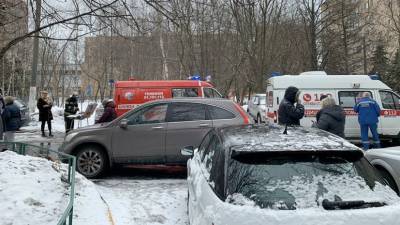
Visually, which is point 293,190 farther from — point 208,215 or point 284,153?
point 208,215

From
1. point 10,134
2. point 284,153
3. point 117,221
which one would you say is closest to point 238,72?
point 10,134

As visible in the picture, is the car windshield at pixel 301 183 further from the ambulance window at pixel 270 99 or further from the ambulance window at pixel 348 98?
the ambulance window at pixel 270 99

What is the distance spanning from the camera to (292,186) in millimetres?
3912

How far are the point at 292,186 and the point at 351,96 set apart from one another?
12544mm

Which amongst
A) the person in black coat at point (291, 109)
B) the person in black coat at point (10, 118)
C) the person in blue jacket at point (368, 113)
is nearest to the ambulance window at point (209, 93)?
the person in blue jacket at point (368, 113)

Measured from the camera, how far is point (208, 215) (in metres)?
3.91

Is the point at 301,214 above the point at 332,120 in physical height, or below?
below

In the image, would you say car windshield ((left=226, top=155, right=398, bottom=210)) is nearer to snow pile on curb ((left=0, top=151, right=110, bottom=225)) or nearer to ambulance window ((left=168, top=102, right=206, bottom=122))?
snow pile on curb ((left=0, top=151, right=110, bottom=225))

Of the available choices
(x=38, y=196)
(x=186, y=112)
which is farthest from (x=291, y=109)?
(x=38, y=196)

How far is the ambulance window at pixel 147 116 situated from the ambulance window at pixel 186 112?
0.16m

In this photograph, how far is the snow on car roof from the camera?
13.9 ft

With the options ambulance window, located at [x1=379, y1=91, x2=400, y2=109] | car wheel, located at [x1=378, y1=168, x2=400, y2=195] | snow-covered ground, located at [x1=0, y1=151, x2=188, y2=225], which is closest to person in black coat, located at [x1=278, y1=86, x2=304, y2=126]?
car wheel, located at [x1=378, y1=168, x2=400, y2=195]

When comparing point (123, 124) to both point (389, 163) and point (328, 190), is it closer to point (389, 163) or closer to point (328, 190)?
point (389, 163)

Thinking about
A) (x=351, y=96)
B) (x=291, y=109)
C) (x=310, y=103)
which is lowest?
(x=291, y=109)
